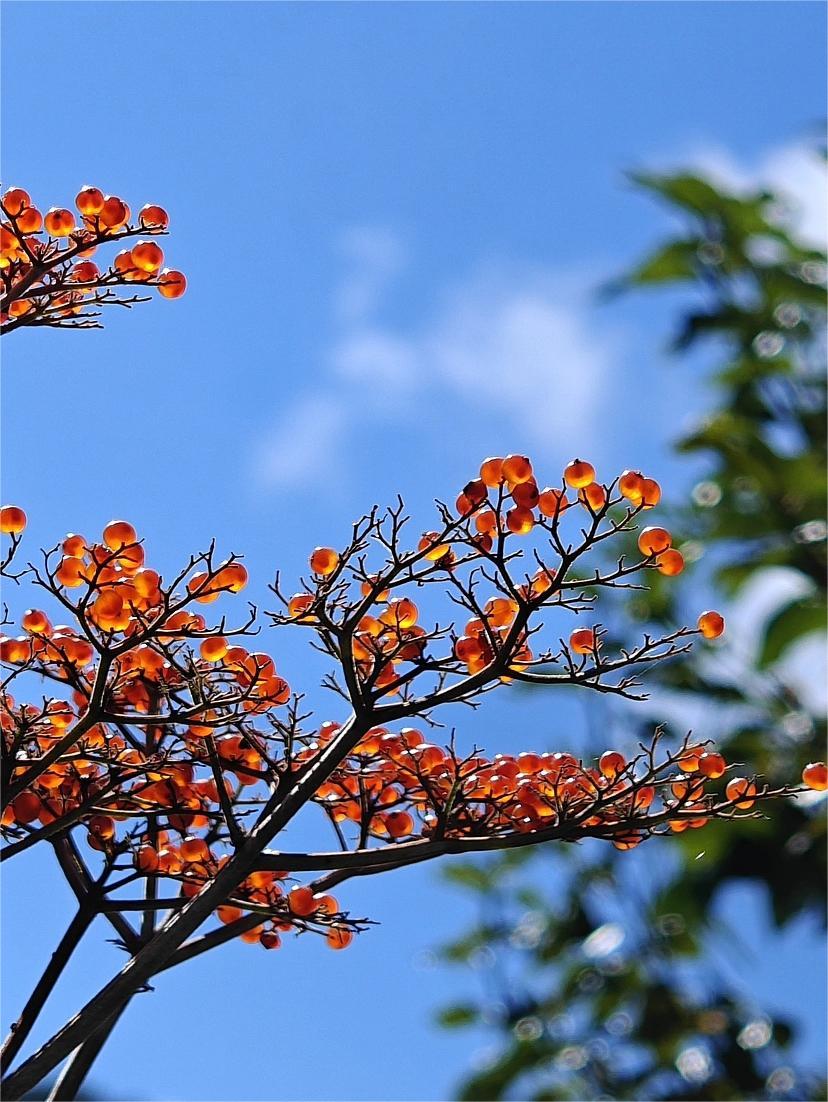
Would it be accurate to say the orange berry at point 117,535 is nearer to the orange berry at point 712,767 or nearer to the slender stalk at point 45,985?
the slender stalk at point 45,985

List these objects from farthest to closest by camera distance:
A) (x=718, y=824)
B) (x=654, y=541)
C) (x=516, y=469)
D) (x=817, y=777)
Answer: (x=718, y=824), (x=817, y=777), (x=654, y=541), (x=516, y=469)

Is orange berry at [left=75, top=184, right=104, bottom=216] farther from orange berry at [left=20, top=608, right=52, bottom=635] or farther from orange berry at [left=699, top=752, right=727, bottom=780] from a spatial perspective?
orange berry at [left=699, top=752, right=727, bottom=780]

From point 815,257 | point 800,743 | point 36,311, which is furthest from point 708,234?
point 36,311

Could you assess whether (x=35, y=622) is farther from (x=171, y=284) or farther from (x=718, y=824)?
(x=718, y=824)

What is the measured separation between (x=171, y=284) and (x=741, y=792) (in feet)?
3.64

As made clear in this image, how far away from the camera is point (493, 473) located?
1.52 m

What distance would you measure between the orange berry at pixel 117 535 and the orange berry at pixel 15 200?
474 millimetres

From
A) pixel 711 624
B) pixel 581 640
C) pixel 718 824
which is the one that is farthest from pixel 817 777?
pixel 718 824

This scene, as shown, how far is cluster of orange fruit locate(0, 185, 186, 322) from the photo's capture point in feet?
5.54

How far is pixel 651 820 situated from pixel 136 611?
2.36 ft

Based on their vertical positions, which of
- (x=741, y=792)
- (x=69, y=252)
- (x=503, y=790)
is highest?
(x=69, y=252)

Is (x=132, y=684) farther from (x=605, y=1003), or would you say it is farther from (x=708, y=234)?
(x=708, y=234)

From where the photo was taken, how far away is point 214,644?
1.62 m

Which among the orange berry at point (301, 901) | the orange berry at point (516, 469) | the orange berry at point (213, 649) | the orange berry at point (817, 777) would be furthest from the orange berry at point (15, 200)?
the orange berry at point (817, 777)
